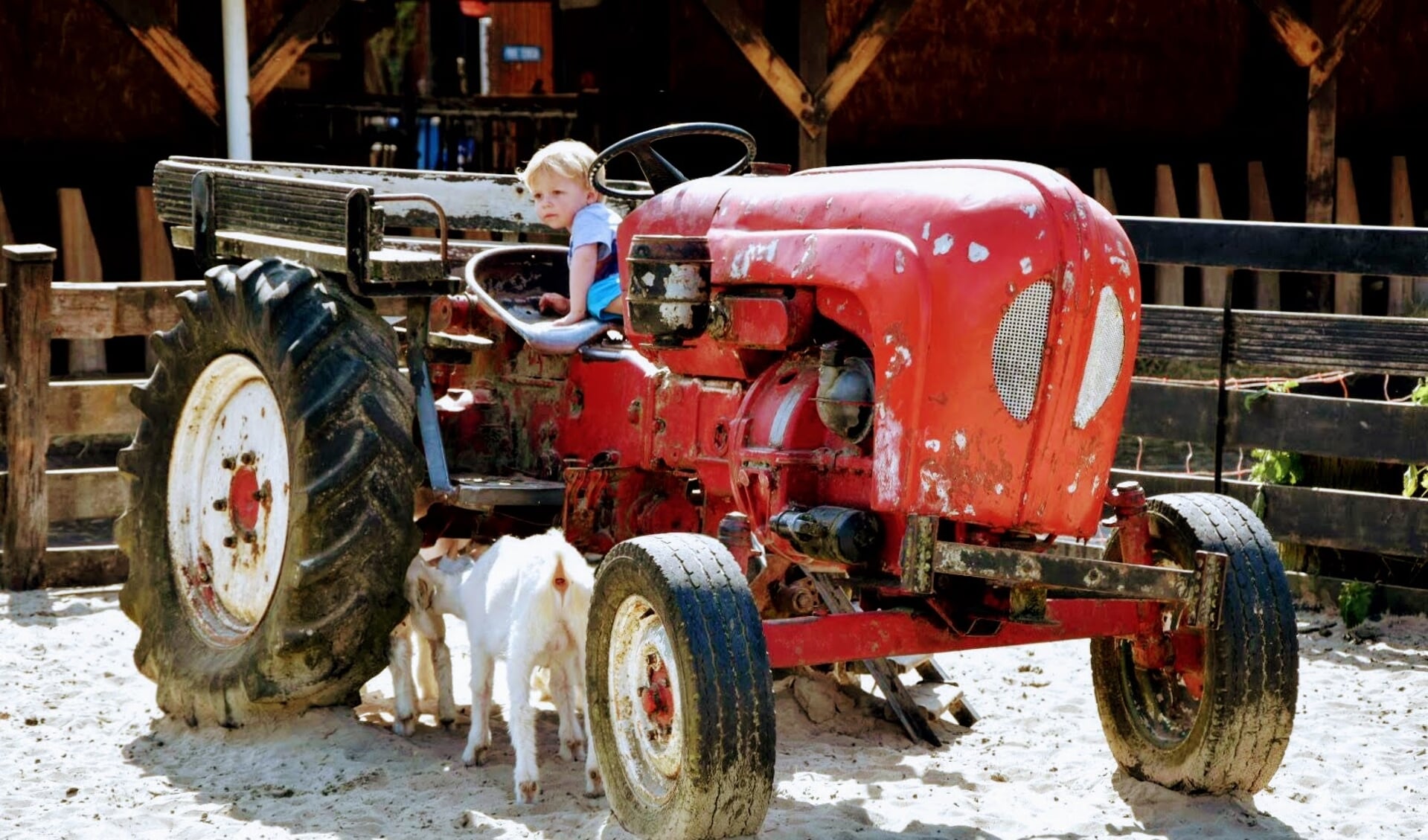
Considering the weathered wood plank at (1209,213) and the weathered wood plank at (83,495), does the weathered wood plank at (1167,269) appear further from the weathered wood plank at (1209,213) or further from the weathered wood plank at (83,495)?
the weathered wood plank at (83,495)

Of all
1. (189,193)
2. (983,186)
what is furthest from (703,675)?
(189,193)

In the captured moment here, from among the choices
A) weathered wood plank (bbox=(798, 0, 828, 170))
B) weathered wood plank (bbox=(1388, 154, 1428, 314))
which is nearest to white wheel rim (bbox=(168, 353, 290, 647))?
weathered wood plank (bbox=(798, 0, 828, 170))

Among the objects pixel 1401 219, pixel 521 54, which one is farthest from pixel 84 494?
pixel 521 54

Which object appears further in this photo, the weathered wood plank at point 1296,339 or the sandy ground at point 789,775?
the weathered wood plank at point 1296,339

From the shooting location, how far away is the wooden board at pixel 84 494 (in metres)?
7.80

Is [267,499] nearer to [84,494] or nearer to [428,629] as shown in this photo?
[428,629]

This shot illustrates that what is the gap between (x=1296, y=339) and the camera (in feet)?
23.8

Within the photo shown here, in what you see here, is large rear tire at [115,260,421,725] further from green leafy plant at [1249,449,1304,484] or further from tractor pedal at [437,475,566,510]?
green leafy plant at [1249,449,1304,484]

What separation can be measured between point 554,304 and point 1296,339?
3.02 metres

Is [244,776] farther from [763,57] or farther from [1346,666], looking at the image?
[763,57]

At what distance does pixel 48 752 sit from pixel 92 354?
19.9ft

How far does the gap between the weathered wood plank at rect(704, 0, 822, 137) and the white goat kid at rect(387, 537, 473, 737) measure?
5.80 metres

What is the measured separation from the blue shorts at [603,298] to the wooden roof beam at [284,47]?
5.33m

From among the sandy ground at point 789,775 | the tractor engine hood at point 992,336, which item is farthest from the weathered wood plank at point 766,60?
the tractor engine hood at point 992,336
